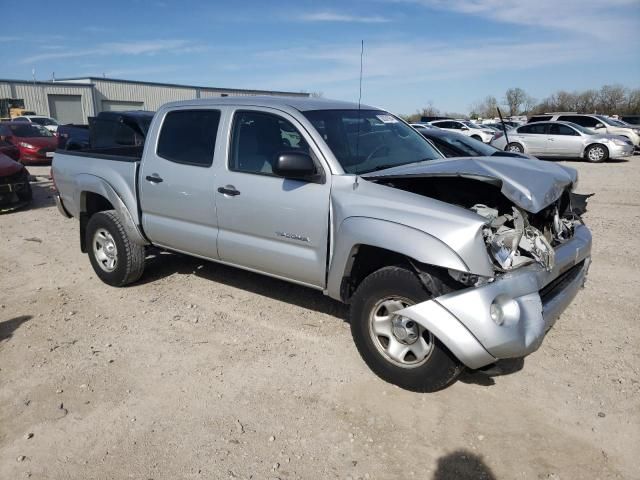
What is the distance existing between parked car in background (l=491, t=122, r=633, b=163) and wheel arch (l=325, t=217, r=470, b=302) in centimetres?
1631

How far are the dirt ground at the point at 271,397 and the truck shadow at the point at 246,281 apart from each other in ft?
0.13

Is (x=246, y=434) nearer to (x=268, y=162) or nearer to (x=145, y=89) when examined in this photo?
(x=268, y=162)

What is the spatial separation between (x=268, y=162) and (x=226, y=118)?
632 millimetres

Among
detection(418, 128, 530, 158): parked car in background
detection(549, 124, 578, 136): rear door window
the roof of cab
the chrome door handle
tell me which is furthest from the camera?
detection(549, 124, 578, 136): rear door window

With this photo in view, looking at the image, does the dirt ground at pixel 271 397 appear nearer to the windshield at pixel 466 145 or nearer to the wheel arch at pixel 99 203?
the wheel arch at pixel 99 203

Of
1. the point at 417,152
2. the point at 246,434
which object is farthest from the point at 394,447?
the point at 417,152

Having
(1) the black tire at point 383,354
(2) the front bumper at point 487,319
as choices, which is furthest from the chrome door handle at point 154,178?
(2) the front bumper at point 487,319

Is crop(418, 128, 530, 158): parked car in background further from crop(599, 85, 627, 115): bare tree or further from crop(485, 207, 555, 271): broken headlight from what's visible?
crop(599, 85, 627, 115): bare tree

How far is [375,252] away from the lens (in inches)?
139

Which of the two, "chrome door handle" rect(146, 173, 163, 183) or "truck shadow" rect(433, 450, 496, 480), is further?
"chrome door handle" rect(146, 173, 163, 183)

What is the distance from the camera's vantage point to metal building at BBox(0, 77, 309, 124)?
3934cm

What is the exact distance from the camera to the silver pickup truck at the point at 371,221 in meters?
2.95

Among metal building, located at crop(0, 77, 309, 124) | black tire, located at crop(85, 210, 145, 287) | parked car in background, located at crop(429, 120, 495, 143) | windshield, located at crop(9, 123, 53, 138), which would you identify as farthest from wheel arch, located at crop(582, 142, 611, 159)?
metal building, located at crop(0, 77, 309, 124)

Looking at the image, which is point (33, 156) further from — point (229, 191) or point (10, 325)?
point (229, 191)
